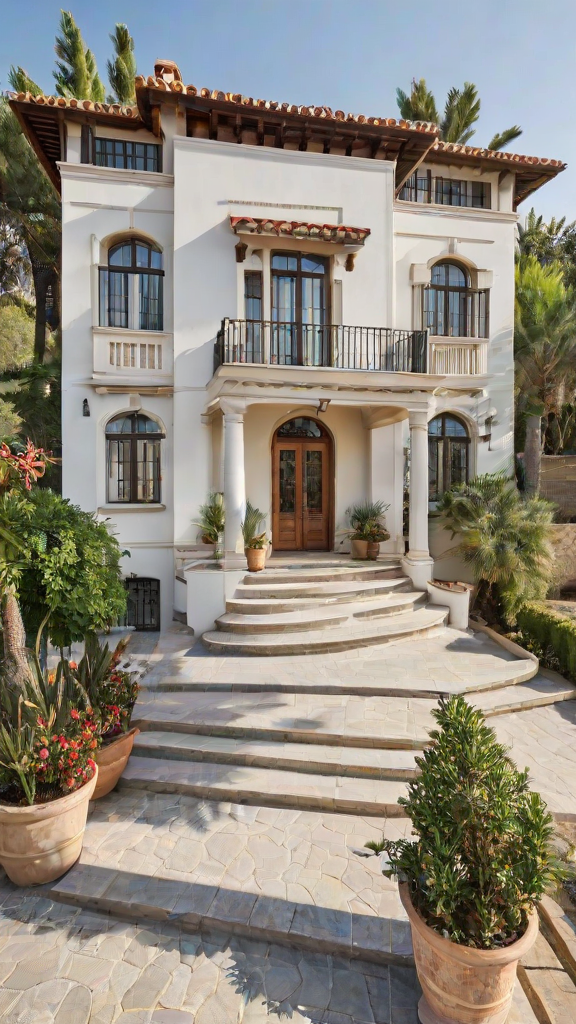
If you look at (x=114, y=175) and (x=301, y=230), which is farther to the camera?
(x=114, y=175)

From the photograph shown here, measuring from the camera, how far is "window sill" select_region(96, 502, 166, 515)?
35.2 feet

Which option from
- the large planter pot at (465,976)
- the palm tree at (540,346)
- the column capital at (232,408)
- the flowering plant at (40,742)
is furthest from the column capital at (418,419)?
the large planter pot at (465,976)

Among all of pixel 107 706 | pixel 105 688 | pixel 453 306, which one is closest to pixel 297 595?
pixel 105 688

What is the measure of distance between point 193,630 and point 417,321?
8714 mm

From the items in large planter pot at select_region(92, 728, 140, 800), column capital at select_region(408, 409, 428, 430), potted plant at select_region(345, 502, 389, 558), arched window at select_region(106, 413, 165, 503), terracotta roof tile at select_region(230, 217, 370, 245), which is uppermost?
terracotta roof tile at select_region(230, 217, 370, 245)

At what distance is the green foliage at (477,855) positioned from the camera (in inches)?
105

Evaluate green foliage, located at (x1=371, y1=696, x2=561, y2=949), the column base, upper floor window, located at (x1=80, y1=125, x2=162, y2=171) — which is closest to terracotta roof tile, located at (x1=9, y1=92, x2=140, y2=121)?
upper floor window, located at (x1=80, y1=125, x2=162, y2=171)

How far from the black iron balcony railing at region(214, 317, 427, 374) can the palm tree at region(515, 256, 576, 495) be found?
3.78 m

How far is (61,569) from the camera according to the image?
433 centimetres

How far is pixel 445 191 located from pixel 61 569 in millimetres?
13052

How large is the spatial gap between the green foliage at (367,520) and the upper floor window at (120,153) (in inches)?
342

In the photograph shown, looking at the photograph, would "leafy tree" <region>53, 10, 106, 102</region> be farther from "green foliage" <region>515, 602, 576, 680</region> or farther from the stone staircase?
"green foliage" <region>515, 602, 576, 680</region>

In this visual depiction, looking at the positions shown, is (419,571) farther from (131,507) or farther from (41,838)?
(41,838)

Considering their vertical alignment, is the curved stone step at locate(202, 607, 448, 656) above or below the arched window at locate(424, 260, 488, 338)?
below
